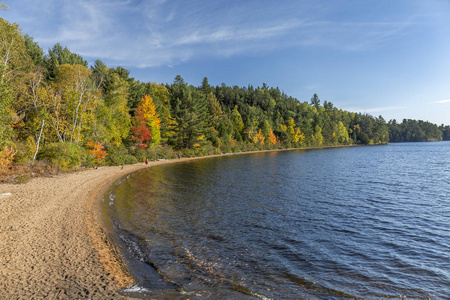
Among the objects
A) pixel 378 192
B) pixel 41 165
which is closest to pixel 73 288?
pixel 378 192

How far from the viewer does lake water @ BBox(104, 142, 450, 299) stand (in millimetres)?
8641

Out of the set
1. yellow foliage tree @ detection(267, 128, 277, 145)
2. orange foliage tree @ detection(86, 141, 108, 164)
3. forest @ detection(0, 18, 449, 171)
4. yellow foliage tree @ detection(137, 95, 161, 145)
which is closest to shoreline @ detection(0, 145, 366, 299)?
forest @ detection(0, 18, 449, 171)

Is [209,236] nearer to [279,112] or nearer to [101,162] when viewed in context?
[101,162]

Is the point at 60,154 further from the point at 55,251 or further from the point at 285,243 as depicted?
the point at 285,243

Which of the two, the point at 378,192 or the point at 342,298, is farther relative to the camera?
the point at 378,192

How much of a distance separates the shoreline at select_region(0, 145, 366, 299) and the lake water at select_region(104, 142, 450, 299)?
38.4 inches

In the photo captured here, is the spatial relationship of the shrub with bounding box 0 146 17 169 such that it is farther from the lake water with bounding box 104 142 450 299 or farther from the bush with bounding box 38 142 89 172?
the lake water with bounding box 104 142 450 299

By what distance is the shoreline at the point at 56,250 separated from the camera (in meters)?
7.73

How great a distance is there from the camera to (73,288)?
25.3ft

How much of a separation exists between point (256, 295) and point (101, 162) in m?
41.4

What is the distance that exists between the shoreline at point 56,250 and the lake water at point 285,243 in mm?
975

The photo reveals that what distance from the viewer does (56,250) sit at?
10.4m

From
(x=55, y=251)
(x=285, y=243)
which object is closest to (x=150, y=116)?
(x=55, y=251)

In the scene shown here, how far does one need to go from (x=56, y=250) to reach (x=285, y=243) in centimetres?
1091
